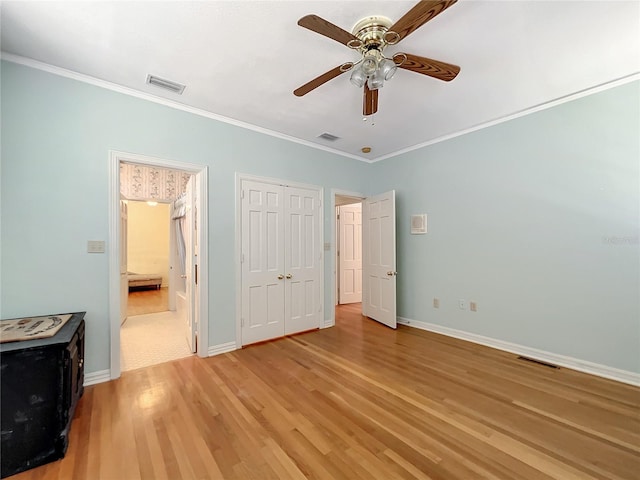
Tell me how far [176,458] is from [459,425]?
75.0 inches

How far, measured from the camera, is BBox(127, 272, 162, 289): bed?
287 inches

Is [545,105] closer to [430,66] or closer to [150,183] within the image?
[430,66]

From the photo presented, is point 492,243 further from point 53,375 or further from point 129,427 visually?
point 53,375

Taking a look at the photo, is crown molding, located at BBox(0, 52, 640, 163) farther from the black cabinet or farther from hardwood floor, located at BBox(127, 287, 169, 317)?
hardwood floor, located at BBox(127, 287, 169, 317)

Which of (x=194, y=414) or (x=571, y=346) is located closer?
(x=194, y=414)

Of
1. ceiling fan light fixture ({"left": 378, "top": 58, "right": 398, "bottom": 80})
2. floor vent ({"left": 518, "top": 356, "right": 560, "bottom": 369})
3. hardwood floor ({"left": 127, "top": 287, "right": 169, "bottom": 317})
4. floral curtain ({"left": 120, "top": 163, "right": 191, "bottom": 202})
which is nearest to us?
ceiling fan light fixture ({"left": 378, "top": 58, "right": 398, "bottom": 80})

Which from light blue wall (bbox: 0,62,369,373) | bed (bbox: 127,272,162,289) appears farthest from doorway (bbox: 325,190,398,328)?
bed (bbox: 127,272,162,289)

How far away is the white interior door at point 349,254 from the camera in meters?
5.96

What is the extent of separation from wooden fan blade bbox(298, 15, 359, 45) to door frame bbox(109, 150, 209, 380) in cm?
203

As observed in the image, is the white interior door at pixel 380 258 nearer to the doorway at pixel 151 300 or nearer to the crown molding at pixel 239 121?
the crown molding at pixel 239 121

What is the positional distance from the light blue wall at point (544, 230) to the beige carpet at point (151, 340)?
11.5ft

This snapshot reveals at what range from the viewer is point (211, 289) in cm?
313

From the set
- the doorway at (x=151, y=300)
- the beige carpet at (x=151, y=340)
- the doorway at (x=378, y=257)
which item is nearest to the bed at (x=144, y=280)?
the doorway at (x=151, y=300)

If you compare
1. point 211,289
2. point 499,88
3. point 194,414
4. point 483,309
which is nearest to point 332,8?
point 499,88
